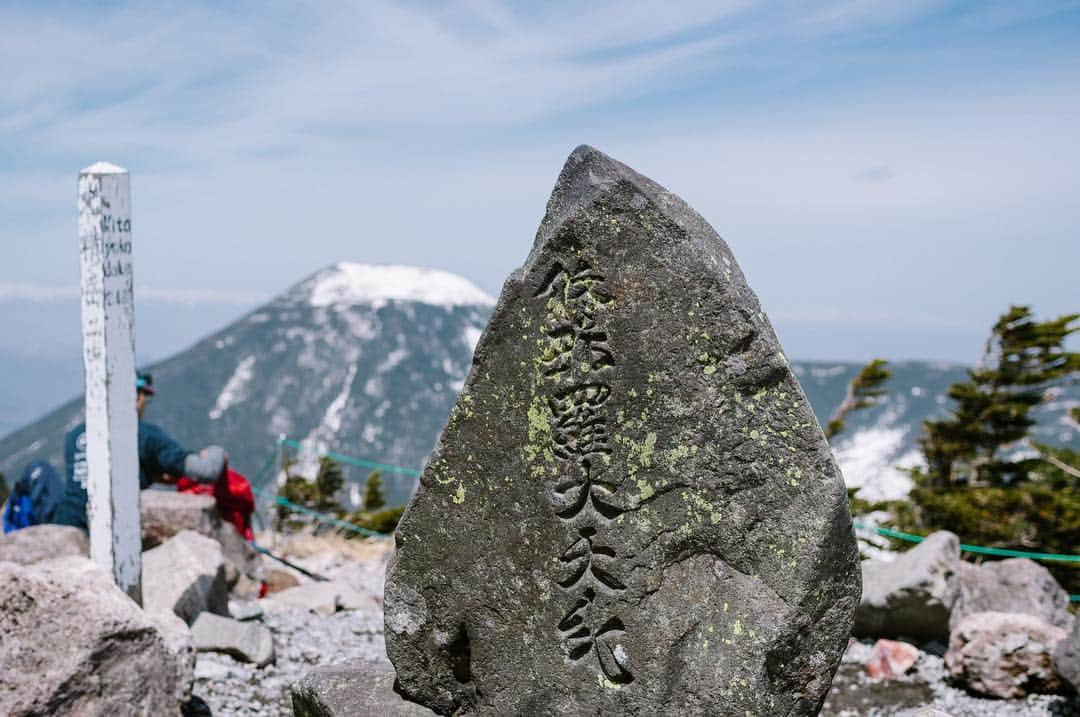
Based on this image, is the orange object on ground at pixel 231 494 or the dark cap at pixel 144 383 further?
the orange object on ground at pixel 231 494

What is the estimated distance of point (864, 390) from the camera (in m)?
17.9

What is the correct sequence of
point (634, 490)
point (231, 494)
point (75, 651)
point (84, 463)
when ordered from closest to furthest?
point (634, 490), point (75, 651), point (84, 463), point (231, 494)

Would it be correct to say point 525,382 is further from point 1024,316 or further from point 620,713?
point 1024,316

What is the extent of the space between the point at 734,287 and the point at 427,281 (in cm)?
9638

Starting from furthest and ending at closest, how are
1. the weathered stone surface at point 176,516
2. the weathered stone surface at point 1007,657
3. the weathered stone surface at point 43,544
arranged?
the weathered stone surface at point 176,516 → the weathered stone surface at point 43,544 → the weathered stone surface at point 1007,657

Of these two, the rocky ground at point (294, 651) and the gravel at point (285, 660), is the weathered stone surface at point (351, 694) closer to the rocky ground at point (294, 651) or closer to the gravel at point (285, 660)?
the rocky ground at point (294, 651)

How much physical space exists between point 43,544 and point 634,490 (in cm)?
617

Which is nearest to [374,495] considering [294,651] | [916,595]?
[294,651]

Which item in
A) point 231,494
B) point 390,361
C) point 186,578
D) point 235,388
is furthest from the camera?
point 390,361

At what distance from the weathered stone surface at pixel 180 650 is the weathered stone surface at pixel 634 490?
99.5 inches

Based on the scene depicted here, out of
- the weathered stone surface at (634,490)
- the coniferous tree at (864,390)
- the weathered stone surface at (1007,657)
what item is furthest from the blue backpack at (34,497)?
the coniferous tree at (864,390)

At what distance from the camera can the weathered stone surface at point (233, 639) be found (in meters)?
7.58

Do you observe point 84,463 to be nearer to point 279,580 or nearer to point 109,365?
point 109,365

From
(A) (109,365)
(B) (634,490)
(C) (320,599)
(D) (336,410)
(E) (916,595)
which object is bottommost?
(D) (336,410)
